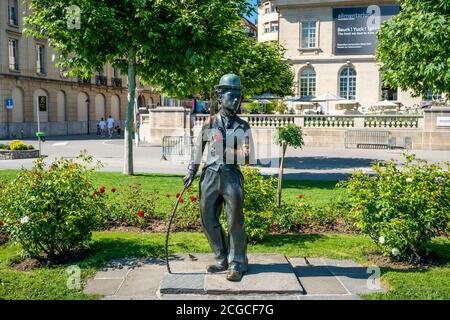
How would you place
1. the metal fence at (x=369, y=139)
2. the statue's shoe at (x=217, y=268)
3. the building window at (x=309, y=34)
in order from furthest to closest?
the building window at (x=309, y=34) → the metal fence at (x=369, y=139) → the statue's shoe at (x=217, y=268)

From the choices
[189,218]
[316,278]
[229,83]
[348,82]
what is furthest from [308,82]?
[229,83]

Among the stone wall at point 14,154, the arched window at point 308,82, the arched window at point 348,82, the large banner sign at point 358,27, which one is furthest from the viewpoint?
the arched window at point 308,82

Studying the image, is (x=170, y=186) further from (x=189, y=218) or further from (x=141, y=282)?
(x=141, y=282)

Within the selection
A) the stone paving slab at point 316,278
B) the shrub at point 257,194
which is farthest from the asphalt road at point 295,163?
the stone paving slab at point 316,278

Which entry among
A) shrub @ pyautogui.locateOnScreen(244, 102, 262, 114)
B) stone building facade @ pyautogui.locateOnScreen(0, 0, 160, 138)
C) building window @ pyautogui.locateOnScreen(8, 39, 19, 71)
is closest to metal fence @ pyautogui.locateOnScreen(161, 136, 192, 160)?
shrub @ pyautogui.locateOnScreen(244, 102, 262, 114)

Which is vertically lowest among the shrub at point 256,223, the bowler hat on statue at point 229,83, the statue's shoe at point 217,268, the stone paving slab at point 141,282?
the stone paving slab at point 141,282

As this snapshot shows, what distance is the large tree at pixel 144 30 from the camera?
13.1 meters

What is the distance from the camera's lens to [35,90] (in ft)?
137

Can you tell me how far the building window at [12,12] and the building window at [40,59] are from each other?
11.3 ft

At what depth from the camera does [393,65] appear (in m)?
15.0

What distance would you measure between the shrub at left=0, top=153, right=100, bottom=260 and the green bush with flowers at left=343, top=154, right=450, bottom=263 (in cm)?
393

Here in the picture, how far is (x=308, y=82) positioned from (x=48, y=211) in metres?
40.7

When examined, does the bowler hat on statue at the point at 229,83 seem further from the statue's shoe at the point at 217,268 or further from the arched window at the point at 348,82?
the arched window at the point at 348,82
